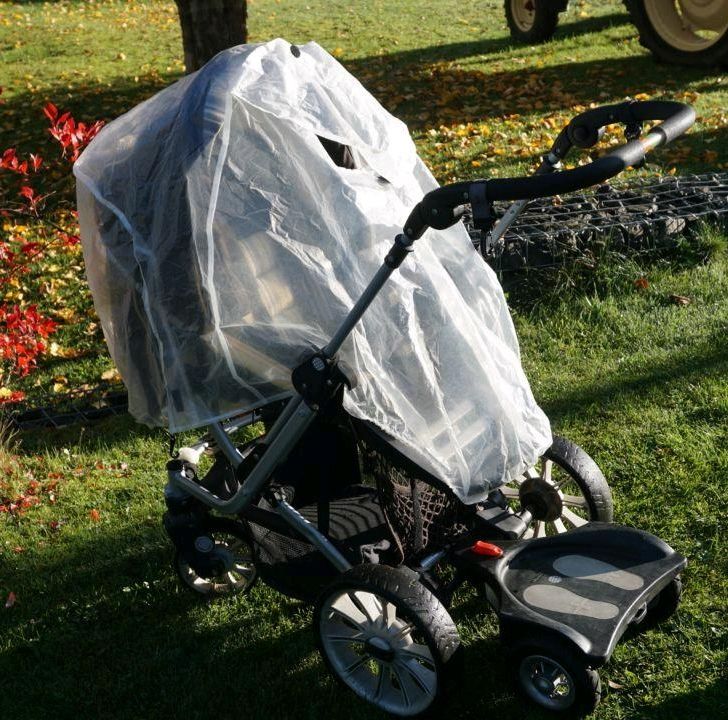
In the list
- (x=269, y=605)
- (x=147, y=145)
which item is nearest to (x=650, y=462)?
(x=269, y=605)

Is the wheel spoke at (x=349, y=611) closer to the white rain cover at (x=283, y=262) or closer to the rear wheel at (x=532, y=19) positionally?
the white rain cover at (x=283, y=262)

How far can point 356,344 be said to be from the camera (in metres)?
2.79

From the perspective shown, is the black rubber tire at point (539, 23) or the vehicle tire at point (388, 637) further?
the black rubber tire at point (539, 23)

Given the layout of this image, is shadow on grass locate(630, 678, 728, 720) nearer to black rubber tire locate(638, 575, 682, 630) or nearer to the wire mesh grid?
black rubber tire locate(638, 575, 682, 630)

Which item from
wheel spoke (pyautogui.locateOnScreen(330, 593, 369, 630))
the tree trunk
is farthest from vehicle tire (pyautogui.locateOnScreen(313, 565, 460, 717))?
the tree trunk

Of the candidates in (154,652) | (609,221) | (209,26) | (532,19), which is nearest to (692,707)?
(154,652)

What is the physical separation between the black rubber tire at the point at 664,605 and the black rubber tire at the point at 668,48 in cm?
774

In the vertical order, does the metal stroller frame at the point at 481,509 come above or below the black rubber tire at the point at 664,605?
above

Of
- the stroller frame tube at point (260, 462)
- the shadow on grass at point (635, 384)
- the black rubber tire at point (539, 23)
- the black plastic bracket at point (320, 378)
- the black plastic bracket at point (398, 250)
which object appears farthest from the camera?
the black rubber tire at point (539, 23)

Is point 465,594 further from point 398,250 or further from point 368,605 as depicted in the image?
point 398,250

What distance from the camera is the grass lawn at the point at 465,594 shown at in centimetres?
320

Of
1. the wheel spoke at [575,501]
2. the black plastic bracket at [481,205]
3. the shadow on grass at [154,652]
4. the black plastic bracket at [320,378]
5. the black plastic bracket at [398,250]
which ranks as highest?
the black plastic bracket at [481,205]

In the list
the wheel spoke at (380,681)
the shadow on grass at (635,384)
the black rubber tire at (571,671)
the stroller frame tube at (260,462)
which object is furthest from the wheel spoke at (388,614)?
the shadow on grass at (635,384)

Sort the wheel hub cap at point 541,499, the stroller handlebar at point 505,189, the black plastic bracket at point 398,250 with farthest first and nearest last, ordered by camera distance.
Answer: the wheel hub cap at point 541,499 < the black plastic bracket at point 398,250 < the stroller handlebar at point 505,189
